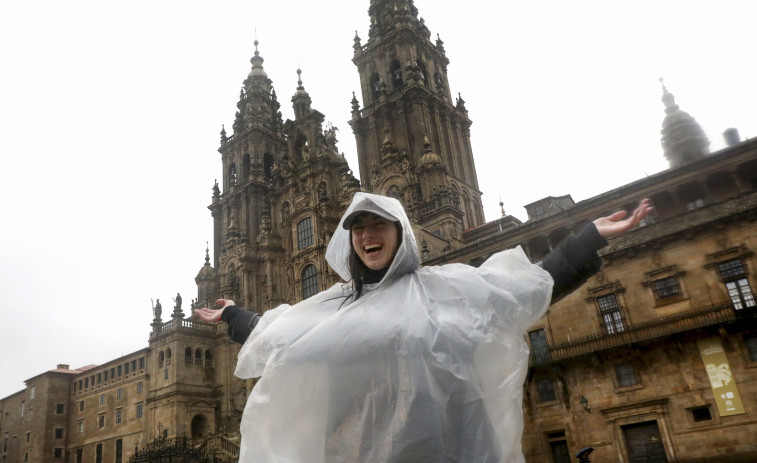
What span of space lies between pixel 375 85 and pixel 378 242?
47227 mm

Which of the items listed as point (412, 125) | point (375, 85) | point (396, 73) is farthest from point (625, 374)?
point (375, 85)

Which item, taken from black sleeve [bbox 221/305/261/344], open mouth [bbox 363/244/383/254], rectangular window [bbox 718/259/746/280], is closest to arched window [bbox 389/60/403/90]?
rectangular window [bbox 718/259/746/280]

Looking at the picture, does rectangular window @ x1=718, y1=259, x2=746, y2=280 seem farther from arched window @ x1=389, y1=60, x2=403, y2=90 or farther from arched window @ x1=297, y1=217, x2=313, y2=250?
arched window @ x1=389, y1=60, x2=403, y2=90

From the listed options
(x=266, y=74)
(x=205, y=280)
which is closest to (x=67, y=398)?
(x=205, y=280)

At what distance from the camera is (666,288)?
74.2 ft

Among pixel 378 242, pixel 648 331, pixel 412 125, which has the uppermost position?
pixel 412 125

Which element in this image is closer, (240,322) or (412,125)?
(240,322)

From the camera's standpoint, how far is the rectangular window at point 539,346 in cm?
2458

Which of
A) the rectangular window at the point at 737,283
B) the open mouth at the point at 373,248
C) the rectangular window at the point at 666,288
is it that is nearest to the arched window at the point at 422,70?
the rectangular window at the point at 666,288

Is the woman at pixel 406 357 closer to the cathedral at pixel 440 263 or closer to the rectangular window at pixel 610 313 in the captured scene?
the cathedral at pixel 440 263

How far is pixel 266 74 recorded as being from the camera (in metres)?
59.4

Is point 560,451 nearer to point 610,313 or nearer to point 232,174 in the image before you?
point 610,313

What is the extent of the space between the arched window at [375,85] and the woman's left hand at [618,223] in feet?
150

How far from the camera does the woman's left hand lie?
313 cm
